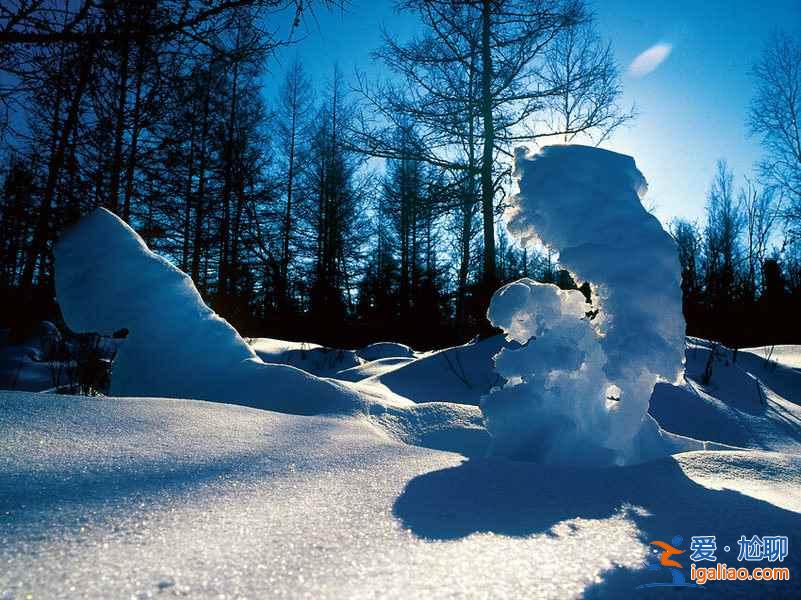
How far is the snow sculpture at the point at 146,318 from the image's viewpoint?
244cm

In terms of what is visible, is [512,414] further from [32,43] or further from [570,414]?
[32,43]

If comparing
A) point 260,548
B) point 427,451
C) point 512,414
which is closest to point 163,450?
point 260,548

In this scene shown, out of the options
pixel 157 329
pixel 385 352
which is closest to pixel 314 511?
pixel 157 329

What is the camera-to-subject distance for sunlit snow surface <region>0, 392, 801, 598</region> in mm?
656

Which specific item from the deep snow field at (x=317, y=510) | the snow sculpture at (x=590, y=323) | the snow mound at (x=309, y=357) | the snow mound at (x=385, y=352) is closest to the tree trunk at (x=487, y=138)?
the snow mound at (x=385, y=352)

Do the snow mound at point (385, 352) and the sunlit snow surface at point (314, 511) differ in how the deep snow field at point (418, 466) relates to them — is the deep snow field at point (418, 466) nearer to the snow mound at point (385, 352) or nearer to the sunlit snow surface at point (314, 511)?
the sunlit snow surface at point (314, 511)

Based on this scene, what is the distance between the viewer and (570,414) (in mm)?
1624

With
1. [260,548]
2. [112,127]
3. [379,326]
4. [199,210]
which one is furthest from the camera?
[199,210]

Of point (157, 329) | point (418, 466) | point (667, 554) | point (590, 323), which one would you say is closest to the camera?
point (667, 554)

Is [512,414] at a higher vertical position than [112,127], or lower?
lower

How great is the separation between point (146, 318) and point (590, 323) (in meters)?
2.30

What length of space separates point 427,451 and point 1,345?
7.53 metres

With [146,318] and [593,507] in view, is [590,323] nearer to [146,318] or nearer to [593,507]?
[593,507]

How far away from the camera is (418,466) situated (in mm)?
1291
